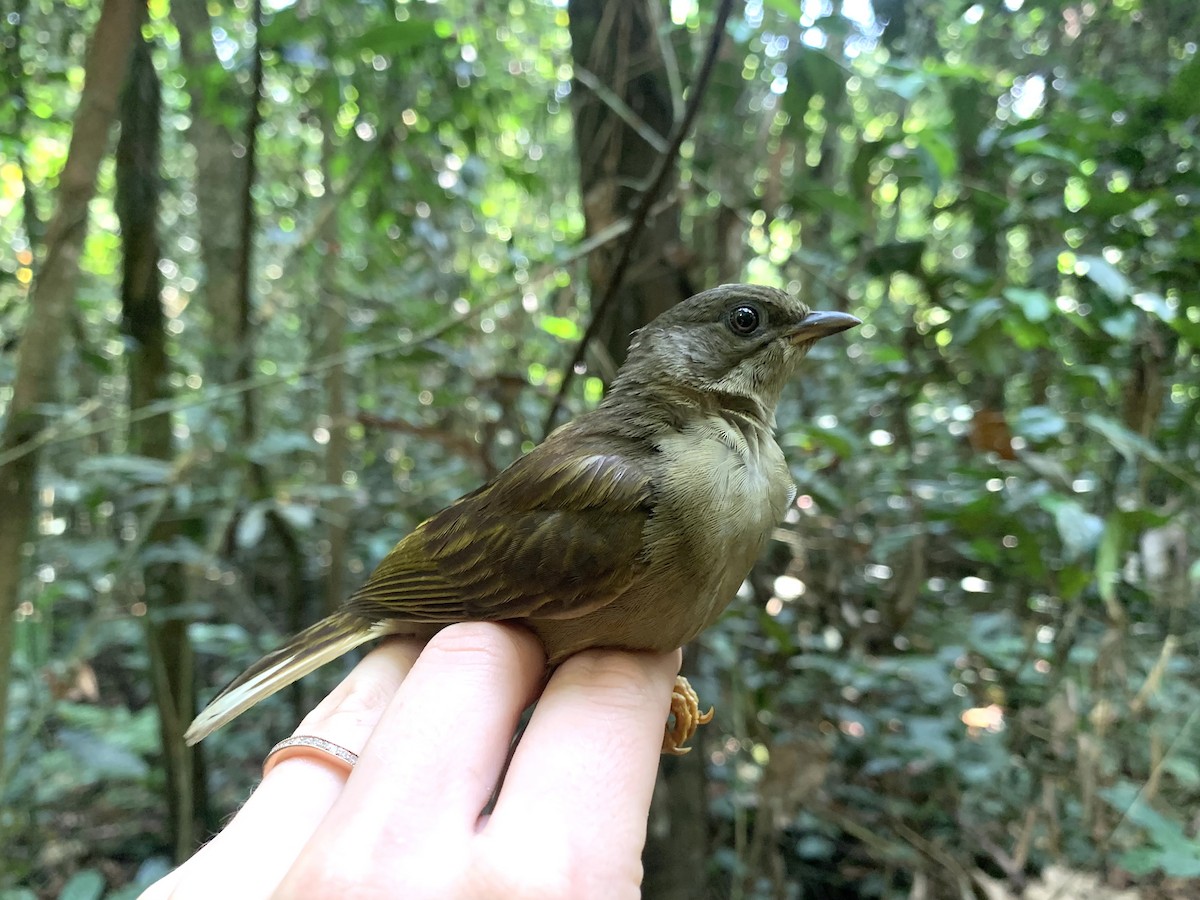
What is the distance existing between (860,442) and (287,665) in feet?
6.91

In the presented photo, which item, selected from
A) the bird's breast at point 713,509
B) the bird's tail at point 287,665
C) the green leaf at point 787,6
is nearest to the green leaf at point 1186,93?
the green leaf at point 787,6

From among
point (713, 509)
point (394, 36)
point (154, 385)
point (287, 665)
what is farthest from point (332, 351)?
point (713, 509)

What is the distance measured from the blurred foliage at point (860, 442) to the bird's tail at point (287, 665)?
2.33 ft

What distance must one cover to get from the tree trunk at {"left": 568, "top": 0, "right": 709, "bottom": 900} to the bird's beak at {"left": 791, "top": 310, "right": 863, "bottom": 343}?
78 cm

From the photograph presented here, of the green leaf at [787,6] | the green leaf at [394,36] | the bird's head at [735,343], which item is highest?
the green leaf at [394,36]

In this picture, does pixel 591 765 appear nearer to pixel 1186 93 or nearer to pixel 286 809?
pixel 286 809

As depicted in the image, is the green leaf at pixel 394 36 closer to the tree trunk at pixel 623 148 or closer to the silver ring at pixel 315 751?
the tree trunk at pixel 623 148

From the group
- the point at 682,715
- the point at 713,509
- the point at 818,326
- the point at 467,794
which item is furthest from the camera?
the point at 682,715

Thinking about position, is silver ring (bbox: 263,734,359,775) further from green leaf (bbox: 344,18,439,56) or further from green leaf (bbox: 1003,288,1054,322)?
green leaf (bbox: 344,18,439,56)

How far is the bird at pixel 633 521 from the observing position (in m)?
1.31

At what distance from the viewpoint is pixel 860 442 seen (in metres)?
2.65

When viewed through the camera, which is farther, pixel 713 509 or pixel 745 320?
pixel 745 320

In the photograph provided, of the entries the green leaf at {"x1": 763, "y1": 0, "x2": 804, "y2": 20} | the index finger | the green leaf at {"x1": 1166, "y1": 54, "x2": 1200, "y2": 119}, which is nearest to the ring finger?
the index finger

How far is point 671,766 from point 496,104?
2.80m
